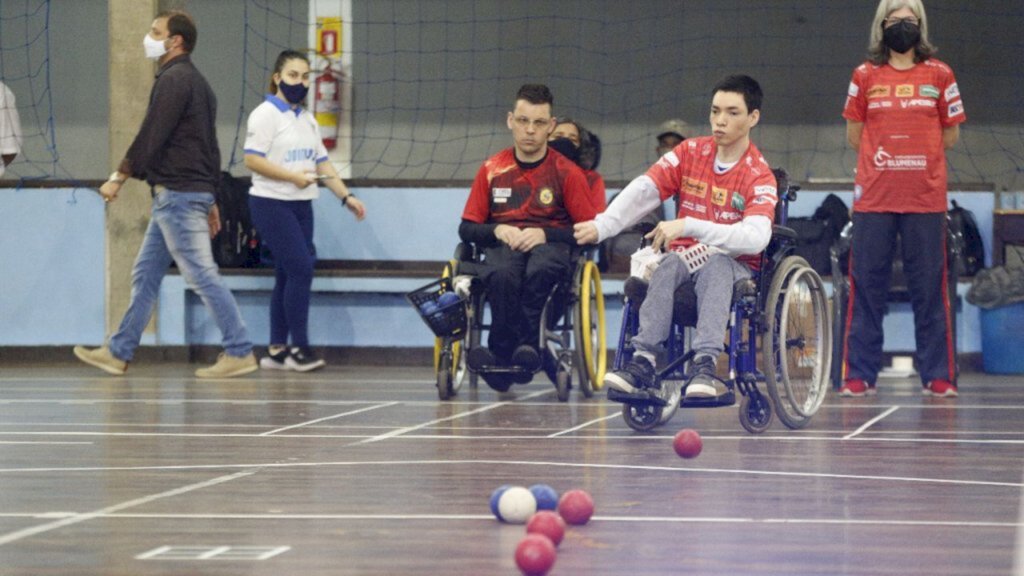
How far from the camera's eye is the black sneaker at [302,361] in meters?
7.58

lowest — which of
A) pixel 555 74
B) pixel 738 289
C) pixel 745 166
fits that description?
pixel 738 289

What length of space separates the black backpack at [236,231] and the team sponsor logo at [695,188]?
3.79 meters

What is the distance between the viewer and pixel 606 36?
9812 mm

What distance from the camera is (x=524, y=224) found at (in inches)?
233

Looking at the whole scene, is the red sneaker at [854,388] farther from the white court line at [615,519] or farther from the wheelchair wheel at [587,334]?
the white court line at [615,519]

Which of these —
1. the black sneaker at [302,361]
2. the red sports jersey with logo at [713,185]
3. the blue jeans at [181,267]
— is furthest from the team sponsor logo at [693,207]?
the black sneaker at [302,361]

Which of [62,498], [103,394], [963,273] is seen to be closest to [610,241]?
[963,273]

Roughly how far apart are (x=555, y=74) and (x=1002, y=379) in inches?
143

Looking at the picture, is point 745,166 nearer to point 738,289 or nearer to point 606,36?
point 738,289

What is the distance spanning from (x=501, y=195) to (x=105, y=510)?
9.61 feet

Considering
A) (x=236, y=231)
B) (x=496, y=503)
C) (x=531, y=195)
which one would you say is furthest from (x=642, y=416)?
(x=236, y=231)

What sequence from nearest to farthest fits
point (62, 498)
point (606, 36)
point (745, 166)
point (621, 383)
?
point (62, 498), point (621, 383), point (745, 166), point (606, 36)

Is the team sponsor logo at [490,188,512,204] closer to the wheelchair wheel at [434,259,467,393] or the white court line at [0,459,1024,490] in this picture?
the wheelchair wheel at [434,259,467,393]

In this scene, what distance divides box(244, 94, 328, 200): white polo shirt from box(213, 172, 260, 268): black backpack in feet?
2.32
